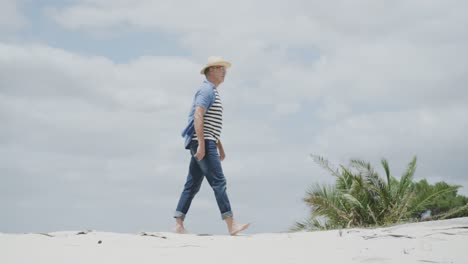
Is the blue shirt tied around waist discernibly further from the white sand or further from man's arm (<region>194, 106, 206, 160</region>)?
the white sand

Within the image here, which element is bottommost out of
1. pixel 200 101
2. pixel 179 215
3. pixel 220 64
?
pixel 179 215

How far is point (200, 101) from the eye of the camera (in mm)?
7367

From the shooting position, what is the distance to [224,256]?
204 inches

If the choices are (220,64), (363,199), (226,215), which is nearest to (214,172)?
(226,215)

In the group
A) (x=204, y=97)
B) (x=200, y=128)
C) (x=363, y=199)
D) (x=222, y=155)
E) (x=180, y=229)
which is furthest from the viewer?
(x=363, y=199)

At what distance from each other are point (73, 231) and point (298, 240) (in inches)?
103

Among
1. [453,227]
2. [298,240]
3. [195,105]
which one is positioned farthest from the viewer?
[195,105]

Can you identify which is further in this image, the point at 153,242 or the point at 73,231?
the point at 73,231

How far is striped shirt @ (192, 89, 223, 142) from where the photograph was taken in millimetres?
7469

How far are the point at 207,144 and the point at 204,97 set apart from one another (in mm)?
597

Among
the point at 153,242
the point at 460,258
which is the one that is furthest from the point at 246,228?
the point at 460,258

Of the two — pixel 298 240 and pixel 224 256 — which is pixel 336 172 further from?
pixel 224 256

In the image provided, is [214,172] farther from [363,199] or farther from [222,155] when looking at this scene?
[363,199]

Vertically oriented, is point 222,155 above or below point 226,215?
above
